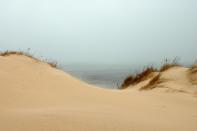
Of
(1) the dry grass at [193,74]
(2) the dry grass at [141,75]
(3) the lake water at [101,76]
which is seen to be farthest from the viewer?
(3) the lake water at [101,76]

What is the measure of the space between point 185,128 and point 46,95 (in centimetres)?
209

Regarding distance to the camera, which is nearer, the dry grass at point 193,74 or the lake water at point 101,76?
the dry grass at point 193,74

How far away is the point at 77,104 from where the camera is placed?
15.5ft

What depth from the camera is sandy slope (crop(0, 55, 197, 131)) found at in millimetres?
3342

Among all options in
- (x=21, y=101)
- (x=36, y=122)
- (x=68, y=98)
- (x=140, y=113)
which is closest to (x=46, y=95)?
(x=68, y=98)

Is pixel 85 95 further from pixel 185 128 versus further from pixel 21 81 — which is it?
pixel 185 128

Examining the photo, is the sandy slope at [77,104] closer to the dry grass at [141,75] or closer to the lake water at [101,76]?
the dry grass at [141,75]

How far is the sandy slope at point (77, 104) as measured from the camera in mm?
3342

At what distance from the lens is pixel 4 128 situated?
122 inches

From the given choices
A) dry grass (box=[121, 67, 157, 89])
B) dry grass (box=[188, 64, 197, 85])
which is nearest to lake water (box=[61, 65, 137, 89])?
dry grass (box=[121, 67, 157, 89])

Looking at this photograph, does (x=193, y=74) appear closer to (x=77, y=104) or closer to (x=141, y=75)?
(x=141, y=75)

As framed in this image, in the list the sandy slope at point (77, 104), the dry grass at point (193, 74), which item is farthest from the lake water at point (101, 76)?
the sandy slope at point (77, 104)

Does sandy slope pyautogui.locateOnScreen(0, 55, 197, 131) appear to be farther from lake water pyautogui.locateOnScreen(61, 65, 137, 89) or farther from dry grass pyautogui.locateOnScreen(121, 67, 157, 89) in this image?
lake water pyautogui.locateOnScreen(61, 65, 137, 89)

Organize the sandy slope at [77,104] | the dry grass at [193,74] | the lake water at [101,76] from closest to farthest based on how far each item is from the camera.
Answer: the sandy slope at [77,104] → the dry grass at [193,74] → the lake water at [101,76]
